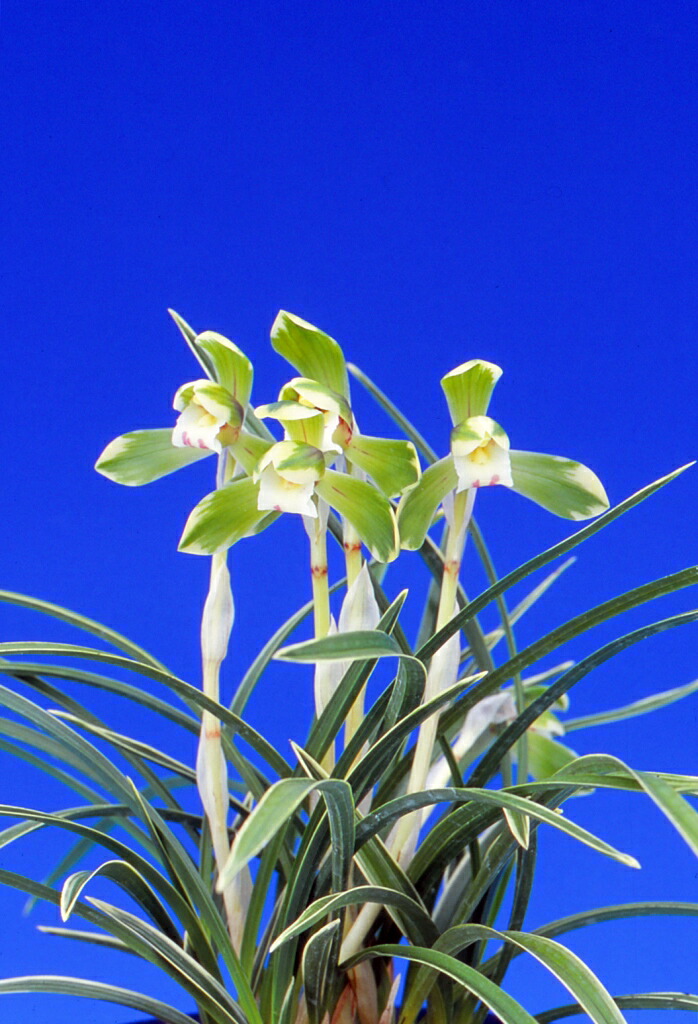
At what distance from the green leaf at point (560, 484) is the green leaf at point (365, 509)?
0.55 ft

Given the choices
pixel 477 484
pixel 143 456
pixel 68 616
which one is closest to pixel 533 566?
pixel 477 484

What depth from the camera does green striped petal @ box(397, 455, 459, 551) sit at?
1079 millimetres

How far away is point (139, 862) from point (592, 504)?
0.63 meters

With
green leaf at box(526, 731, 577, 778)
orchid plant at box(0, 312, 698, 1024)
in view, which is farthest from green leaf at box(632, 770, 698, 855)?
green leaf at box(526, 731, 577, 778)

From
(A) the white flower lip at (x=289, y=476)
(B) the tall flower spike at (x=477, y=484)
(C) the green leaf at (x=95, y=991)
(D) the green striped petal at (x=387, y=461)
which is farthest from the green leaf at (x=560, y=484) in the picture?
(C) the green leaf at (x=95, y=991)

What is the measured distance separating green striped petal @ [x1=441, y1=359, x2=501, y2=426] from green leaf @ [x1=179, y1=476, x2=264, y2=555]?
0.24 meters

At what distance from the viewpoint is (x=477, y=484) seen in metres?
1.02

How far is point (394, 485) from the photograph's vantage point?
105cm

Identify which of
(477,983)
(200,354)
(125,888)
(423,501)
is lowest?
(477,983)

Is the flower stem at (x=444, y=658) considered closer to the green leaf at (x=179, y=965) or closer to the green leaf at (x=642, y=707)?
the green leaf at (x=179, y=965)

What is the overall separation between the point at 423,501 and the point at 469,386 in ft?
0.45

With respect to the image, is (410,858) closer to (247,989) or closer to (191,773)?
(247,989)

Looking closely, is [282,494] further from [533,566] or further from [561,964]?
[561,964]

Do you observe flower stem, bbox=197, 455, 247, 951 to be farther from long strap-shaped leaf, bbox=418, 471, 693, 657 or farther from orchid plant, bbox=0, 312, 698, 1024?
long strap-shaped leaf, bbox=418, 471, 693, 657
